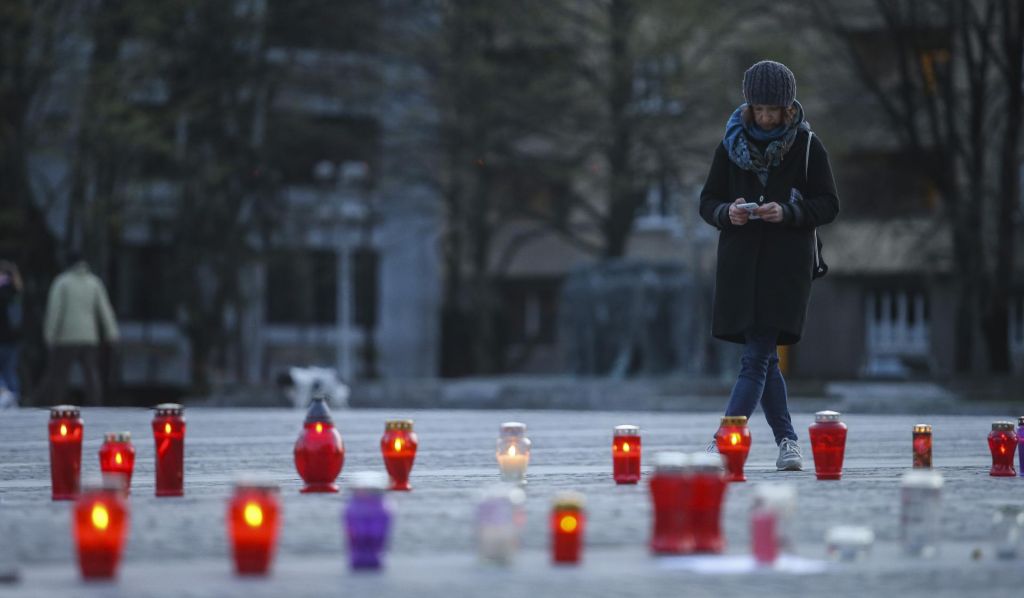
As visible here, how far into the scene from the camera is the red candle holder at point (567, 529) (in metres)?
6.55

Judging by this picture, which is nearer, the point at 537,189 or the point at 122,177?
the point at 122,177

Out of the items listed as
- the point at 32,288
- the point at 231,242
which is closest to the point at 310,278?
the point at 231,242

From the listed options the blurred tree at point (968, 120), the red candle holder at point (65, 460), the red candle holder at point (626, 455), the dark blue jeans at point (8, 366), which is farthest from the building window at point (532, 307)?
the red candle holder at point (65, 460)

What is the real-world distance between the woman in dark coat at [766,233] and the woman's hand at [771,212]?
8 centimetres

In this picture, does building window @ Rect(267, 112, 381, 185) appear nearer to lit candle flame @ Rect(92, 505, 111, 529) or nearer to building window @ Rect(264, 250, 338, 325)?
building window @ Rect(264, 250, 338, 325)

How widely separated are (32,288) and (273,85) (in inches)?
344

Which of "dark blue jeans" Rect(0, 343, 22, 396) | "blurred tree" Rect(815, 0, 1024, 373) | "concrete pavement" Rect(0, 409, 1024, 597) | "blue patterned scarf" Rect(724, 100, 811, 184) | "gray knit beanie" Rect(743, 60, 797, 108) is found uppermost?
"blurred tree" Rect(815, 0, 1024, 373)

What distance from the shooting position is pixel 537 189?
159 ft

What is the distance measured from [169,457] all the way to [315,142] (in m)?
37.9

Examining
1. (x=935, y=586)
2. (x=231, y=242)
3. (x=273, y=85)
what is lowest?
(x=935, y=586)

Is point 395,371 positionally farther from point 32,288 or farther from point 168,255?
point 32,288

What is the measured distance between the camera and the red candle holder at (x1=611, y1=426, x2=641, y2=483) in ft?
31.9

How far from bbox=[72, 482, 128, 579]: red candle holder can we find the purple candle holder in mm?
684

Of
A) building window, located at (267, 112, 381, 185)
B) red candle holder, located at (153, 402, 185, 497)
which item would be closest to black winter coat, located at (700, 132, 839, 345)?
red candle holder, located at (153, 402, 185, 497)
